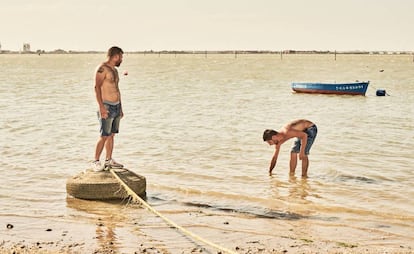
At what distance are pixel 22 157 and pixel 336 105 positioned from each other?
66.4 feet

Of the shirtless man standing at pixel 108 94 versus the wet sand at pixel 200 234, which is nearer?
the wet sand at pixel 200 234

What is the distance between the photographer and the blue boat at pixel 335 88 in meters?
36.9

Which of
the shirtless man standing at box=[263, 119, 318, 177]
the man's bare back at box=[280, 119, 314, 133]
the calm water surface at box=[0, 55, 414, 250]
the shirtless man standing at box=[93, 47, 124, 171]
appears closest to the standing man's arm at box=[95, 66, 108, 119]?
the shirtless man standing at box=[93, 47, 124, 171]

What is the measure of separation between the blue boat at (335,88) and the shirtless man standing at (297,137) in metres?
26.3

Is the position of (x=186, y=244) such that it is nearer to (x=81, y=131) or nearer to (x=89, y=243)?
(x=89, y=243)

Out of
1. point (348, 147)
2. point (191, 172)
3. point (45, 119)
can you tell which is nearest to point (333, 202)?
point (191, 172)

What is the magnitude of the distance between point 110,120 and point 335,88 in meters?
29.7

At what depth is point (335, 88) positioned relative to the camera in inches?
1453

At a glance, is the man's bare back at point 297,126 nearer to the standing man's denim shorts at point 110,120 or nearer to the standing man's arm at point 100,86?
the standing man's denim shorts at point 110,120

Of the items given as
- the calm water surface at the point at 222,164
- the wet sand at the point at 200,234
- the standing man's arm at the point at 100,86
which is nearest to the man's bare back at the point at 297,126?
the calm water surface at the point at 222,164

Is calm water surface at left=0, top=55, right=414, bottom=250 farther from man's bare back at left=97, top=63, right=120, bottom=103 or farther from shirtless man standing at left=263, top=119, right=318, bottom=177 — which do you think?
man's bare back at left=97, top=63, right=120, bottom=103

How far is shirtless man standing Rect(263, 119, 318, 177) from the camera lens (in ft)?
33.8

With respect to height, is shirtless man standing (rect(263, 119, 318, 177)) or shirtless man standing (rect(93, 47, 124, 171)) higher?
shirtless man standing (rect(93, 47, 124, 171))

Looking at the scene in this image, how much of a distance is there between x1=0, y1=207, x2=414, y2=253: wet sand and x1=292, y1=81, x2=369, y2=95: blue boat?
97.8ft
